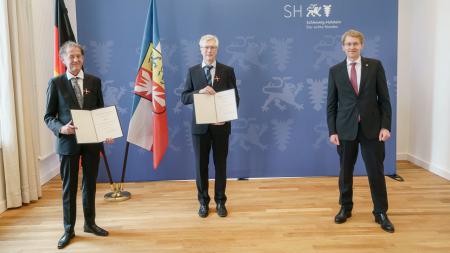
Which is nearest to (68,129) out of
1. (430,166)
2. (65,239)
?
(65,239)

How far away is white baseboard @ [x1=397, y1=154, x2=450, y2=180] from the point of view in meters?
4.83

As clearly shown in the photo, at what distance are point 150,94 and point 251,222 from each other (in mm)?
1802

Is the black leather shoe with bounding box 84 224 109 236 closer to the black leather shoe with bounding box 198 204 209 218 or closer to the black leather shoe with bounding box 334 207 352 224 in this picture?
the black leather shoe with bounding box 198 204 209 218

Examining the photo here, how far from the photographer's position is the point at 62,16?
4477mm

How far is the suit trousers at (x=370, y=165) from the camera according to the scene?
330 cm

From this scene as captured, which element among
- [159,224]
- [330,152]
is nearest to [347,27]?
[330,152]

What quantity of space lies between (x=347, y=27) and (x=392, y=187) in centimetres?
189

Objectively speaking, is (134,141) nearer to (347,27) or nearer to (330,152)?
(330,152)

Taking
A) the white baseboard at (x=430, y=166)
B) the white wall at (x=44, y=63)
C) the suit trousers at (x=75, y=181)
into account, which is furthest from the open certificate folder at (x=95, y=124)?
the white baseboard at (x=430, y=166)

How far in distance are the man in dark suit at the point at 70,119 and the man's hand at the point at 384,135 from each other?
2.10 m

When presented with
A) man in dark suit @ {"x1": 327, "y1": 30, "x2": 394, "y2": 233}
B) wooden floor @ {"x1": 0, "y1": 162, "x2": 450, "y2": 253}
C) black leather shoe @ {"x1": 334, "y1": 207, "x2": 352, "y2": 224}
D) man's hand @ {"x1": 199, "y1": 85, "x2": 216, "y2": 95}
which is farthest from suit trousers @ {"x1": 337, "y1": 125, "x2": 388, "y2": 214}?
man's hand @ {"x1": 199, "y1": 85, "x2": 216, "y2": 95}

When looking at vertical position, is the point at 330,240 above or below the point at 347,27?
below

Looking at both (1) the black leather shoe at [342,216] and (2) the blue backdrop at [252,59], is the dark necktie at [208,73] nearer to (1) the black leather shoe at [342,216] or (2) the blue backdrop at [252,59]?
(2) the blue backdrop at [252,59]

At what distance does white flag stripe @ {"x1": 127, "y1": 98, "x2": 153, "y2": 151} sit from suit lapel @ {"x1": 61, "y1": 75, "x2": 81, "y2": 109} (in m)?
1.35
